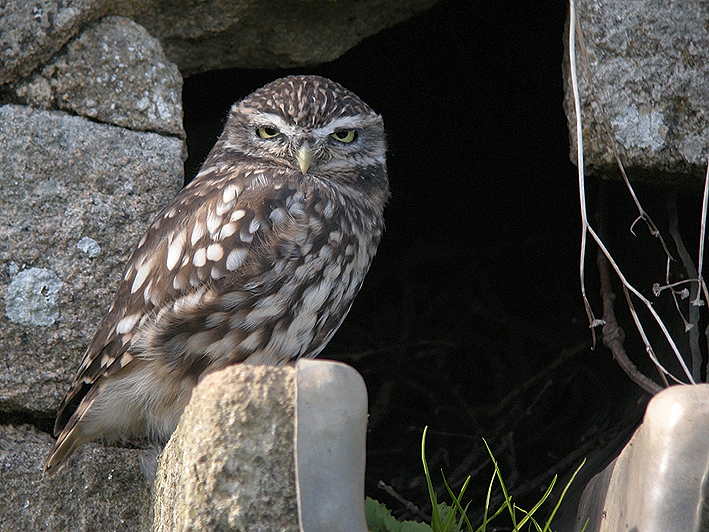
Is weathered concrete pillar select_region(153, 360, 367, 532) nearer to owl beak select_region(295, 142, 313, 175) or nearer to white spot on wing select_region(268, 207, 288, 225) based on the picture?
white spot on wing select_region(268, 207, 288, 225)

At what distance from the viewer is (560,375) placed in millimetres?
3883

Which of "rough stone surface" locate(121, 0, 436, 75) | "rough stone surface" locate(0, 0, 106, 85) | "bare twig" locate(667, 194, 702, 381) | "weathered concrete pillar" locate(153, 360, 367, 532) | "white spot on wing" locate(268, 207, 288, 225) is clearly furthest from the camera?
"rough stone surface" locate(121, 0, 436, 75)

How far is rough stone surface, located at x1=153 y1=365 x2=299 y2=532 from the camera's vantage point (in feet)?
3.99

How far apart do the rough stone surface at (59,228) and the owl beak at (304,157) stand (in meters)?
0.42

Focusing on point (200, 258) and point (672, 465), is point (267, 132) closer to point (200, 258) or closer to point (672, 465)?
point (200, 258)

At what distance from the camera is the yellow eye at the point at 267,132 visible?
227 centimetres

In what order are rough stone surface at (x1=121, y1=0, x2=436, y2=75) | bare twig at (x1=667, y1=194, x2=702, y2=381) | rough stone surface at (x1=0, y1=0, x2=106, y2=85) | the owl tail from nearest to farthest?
1. the owl tail
2. rough stone surface at (x1=0, y1=0, x2=106, y2=85)
3. bare twig at (x1=667, y1=194, x2=702, y2=381)
4. rough stone surface at (x1=121, y1=0, x2=436, y2=75)

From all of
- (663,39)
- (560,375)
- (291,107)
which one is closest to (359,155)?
(291,107)

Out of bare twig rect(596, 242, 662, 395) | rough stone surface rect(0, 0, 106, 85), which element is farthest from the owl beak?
bare twig rect(596, 242, 662, 395)

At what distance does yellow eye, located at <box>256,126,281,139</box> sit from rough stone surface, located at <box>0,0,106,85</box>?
620mm

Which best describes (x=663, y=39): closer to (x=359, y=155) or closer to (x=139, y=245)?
(x=359, y=155)

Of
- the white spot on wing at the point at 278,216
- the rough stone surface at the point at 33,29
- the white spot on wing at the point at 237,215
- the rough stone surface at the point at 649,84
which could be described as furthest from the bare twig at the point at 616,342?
the rough stone surface at the point at 33,29

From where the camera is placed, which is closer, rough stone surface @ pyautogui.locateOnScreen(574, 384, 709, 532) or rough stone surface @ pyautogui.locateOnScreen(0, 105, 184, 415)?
rough stone surface @ pyautogui.locateOnScreen(574, 384, 709, 532)

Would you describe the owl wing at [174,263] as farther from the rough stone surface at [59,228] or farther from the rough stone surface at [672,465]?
the rough stone surface at [672,465]
